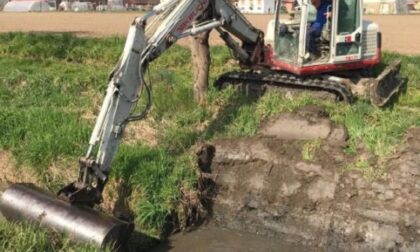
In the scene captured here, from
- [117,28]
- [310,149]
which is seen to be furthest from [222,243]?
[117,28]

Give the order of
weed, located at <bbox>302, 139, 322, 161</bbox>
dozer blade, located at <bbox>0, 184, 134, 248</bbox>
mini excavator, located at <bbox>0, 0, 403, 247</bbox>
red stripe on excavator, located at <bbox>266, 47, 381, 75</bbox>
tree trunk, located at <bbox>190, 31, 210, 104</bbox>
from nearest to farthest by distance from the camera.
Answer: dozer blade, located at <bbox>0, 184, 134, 248</bbox> → mini excavator, located at <bbox>0, 0, 403, 247</bbox> → weed, located at <bbox>302, 139, 322, 161</bbox> → tree trunk, located at <bbox>190, 31, 210, 104</bbox> → red stripe on excavator, located at <bbox>266, 47, 381, 75</bbox>

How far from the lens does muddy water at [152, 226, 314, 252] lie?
25.6 ft

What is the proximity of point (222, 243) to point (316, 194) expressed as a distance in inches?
55.0

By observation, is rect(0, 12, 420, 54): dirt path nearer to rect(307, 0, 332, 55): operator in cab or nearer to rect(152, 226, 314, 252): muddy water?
rect(307, 0, 332, 55): operator in cab

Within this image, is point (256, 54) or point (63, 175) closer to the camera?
point (63, 175)

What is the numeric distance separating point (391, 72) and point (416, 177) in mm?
4394

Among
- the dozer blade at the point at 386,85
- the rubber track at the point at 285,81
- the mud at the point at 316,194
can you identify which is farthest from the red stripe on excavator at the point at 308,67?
the mud at the point at 316,194

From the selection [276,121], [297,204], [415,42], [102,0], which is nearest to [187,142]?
[276,121]

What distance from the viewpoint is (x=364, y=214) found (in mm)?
7727

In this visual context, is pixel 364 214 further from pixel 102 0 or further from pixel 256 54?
pixel 102 0

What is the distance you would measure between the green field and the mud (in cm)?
29

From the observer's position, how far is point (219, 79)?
469 inches

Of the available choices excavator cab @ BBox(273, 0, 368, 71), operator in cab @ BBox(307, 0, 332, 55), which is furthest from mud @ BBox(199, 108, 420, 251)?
operator in cab @ BBox(307, 0, 332, 55)

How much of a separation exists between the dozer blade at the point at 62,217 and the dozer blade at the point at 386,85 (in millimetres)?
5595
